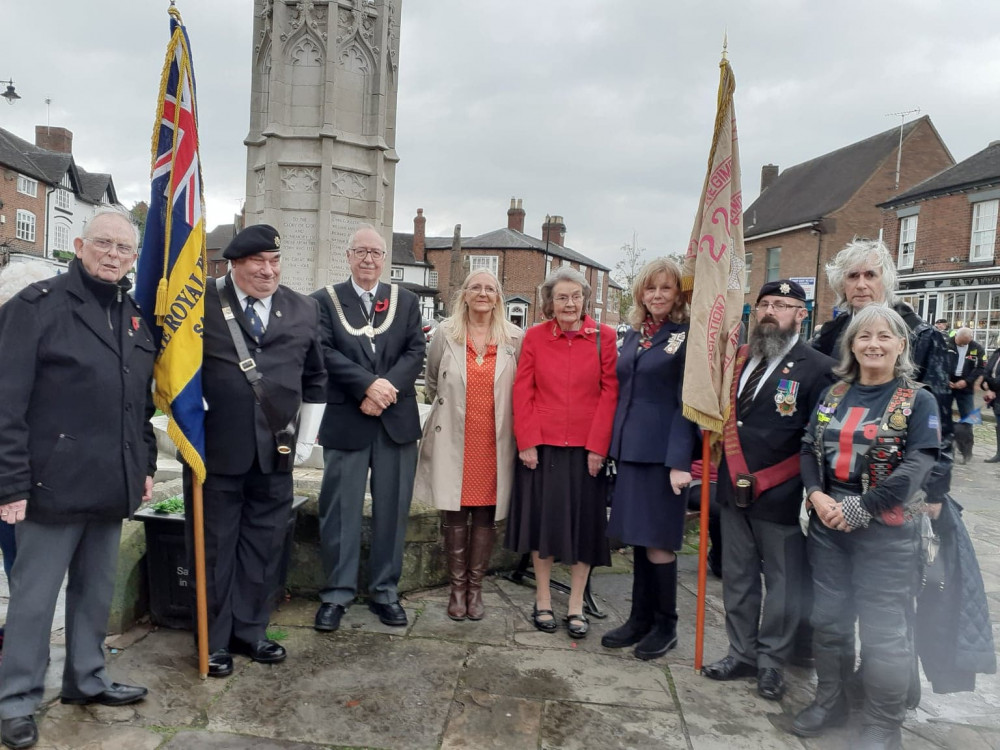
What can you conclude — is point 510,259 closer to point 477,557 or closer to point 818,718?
point 477,557

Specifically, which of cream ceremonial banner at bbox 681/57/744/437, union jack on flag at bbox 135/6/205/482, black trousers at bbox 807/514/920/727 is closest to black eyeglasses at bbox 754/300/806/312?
cream ceremonial banner at bbox 681/57/744/437

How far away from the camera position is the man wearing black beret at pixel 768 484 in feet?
11.2

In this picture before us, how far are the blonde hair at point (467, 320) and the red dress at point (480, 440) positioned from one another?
0.66ft

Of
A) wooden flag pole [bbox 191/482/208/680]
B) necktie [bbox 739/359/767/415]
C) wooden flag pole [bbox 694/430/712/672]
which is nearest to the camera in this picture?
wooden flag pole [bbox 191/482/208/680]

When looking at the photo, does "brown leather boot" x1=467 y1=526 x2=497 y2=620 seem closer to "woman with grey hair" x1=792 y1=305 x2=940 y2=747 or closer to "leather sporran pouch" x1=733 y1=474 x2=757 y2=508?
"leather sporran pouch" x1=733 y1=474 x2=757 y2=508

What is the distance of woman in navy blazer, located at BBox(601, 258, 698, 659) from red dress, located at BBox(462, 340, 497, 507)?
0.73 m

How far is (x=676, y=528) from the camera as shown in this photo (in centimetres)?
377

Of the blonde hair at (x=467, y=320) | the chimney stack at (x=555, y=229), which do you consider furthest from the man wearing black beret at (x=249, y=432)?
the chimney stack at (x=555, y=229)

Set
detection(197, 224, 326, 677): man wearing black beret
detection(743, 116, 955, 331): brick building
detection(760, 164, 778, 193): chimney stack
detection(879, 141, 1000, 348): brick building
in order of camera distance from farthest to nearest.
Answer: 1. detection(760, 164, 778, 193): chimney stack
2. detection(743, 116, 955, 331): brick building
3. detection(879, 141, 1000, 348): brick building
4. detection(197, 224, 326, 677): man wearing black beret

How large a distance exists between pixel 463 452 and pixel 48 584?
211 cm

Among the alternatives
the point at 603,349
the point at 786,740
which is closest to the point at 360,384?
the point at 603,349

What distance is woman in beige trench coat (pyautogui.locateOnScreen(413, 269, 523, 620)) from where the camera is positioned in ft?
13.8

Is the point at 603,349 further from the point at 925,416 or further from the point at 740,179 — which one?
the point at 925,416

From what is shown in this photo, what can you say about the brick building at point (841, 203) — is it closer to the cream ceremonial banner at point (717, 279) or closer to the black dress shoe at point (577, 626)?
the cream ceremonial banner at point (717, 279)
